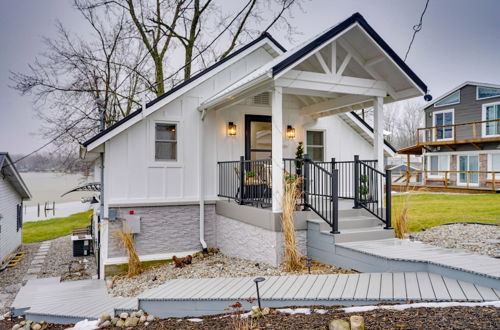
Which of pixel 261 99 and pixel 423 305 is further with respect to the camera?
pixel 261 99

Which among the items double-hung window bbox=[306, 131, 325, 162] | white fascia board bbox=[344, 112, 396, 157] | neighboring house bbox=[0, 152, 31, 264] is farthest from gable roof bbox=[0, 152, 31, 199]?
white fascia board bbox=[344, 112, 396, 157]

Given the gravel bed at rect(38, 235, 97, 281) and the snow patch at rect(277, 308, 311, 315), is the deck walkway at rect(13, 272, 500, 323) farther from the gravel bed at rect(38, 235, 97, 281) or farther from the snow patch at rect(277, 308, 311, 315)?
the gravel bed at rect(38, 235, 97, 281)

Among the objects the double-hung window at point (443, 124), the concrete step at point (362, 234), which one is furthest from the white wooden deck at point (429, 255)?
the double-hung window at point (443, 124)

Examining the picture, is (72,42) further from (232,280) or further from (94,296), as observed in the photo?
(232,280)

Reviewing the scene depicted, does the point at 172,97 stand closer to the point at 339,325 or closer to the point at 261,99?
the point at 261,99

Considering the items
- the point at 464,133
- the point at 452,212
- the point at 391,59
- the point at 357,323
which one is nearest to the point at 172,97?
the point at 391,59

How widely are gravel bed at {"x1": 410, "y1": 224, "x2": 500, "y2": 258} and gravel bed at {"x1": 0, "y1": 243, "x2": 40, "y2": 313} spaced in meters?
9.05

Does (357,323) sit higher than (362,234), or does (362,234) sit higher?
(362,234)

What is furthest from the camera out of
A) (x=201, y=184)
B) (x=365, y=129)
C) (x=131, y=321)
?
(x=365, y=129)

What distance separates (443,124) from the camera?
24422 mm

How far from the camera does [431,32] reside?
1742cm

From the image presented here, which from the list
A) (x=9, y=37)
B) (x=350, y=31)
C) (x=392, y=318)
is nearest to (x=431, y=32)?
(x=350, y=31)

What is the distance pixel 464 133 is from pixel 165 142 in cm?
2108

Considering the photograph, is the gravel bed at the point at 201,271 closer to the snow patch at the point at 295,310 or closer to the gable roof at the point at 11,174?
the snow patch at the point at 295,310
